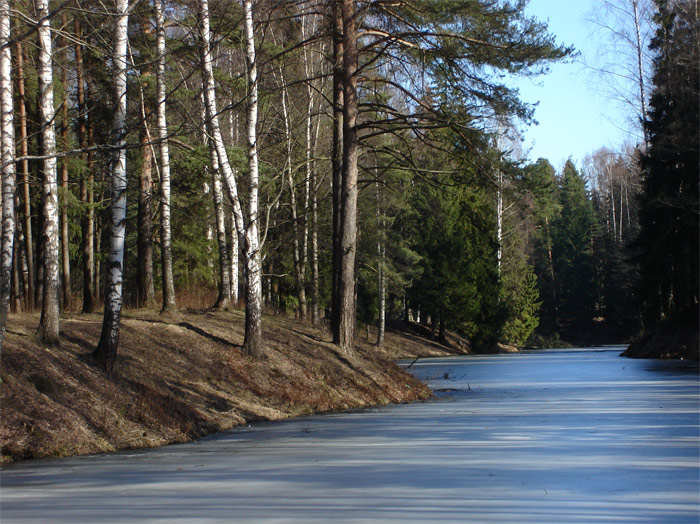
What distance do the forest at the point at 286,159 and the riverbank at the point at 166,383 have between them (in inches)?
25.1

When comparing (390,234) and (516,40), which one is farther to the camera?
(390,234)

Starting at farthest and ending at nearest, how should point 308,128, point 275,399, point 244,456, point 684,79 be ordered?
point 308,128 → point 684,79 → point 275,399 → point 244,456

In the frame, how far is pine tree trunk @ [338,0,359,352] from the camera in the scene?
18531mm

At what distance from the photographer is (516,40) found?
16.6m

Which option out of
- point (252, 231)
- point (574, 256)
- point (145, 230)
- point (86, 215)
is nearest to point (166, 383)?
point (252, 231)

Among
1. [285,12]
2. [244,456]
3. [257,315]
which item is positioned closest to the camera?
[244,456]

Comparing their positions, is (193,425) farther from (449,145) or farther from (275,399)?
(449,145)

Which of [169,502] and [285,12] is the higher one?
[285,12]

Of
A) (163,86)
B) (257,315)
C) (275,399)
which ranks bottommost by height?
(275,399)

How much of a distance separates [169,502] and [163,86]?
14.2 metres

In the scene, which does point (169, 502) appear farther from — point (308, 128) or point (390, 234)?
A: point (390, 234)

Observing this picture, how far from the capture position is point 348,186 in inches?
736

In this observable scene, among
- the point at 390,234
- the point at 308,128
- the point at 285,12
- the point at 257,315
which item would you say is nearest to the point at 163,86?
the point at 285,12

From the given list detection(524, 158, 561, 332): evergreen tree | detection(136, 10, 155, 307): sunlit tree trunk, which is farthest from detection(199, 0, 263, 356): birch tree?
detection(524, 158, 561, 332): evergreen tree
